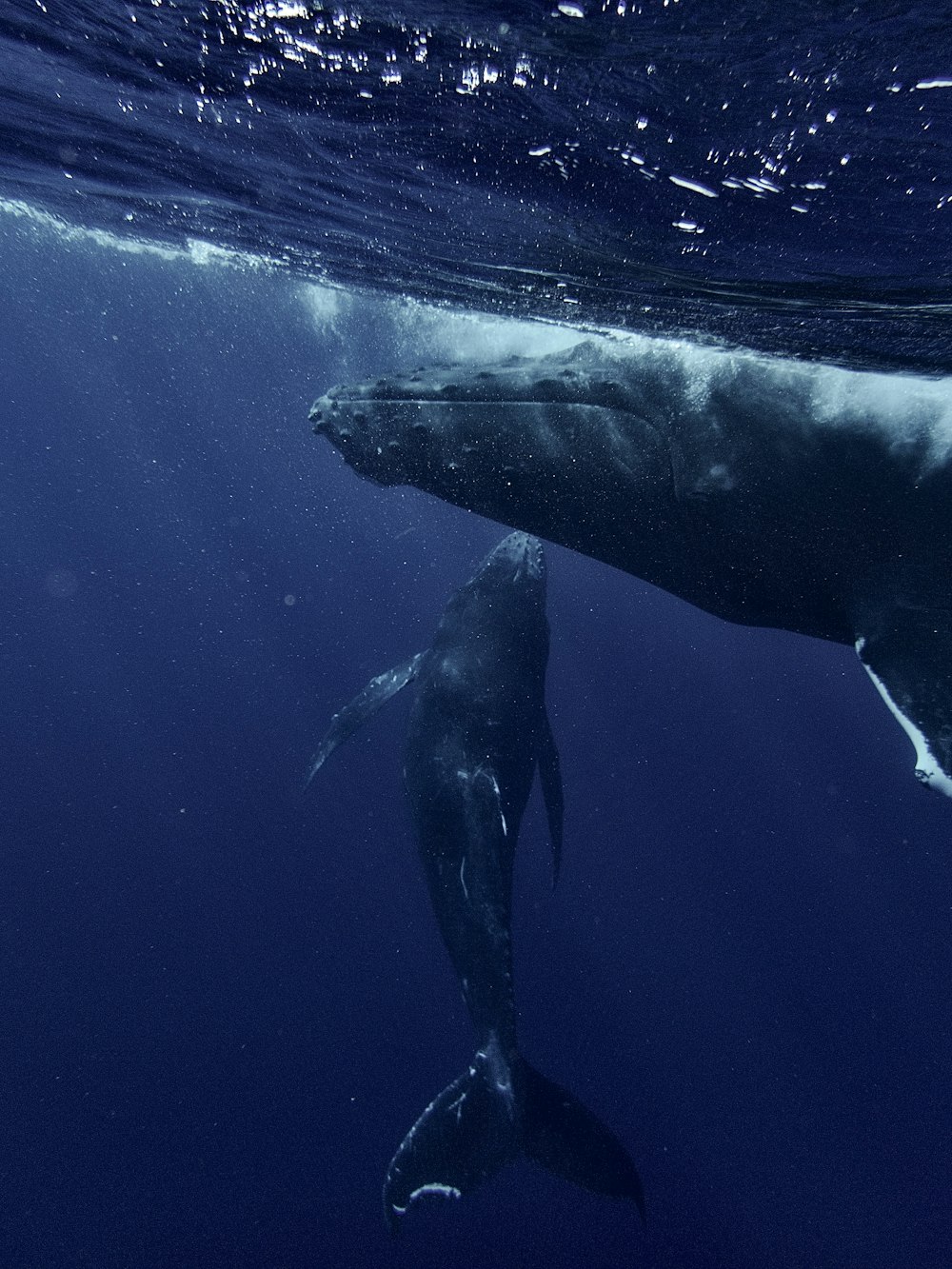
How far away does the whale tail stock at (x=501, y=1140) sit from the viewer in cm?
949

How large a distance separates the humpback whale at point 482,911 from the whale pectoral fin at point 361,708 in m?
1.25

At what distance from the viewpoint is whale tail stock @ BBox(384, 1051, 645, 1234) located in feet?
31.1

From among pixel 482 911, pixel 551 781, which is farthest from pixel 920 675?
pixel 551 781

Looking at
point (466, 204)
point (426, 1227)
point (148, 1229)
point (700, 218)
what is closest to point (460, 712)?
point (466, 204)

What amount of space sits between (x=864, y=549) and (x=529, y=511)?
8.94 ft

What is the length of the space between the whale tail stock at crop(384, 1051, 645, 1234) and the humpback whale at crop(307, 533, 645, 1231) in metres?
0.01

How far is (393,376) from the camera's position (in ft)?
22.0

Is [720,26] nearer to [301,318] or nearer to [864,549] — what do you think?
[864,549]

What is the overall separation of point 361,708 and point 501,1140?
708 cm

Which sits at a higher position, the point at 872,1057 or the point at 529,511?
the point at 529,511

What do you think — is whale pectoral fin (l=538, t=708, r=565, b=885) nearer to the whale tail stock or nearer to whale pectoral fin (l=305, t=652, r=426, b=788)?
whale pectoral fin (l=305, t=652, r=426, b=788)

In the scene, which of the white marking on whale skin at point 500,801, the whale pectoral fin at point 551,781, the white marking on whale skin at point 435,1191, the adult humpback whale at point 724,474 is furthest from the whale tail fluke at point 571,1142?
the adult humpback whale at point 724,474

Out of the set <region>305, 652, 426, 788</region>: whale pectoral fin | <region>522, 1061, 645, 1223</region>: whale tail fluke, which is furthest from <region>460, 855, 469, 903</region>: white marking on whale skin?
<region>305, 652, 426, 788</region>: whale pectoral fin

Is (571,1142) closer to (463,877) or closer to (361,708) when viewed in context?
(463,877)
